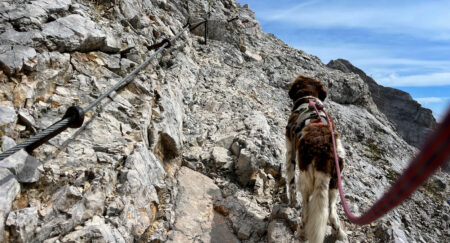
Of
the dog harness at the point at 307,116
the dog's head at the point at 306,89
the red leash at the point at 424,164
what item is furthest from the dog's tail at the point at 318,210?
the dog's head at the point at 306,89

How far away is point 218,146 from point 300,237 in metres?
2.52

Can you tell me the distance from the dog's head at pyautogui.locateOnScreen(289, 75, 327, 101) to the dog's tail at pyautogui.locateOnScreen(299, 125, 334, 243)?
1.81 m

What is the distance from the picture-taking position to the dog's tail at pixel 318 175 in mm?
3021

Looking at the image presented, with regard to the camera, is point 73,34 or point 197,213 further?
point 73,34

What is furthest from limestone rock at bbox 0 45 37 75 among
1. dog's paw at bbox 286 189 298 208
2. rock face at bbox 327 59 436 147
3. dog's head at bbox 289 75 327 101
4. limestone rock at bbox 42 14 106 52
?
rock face at bbox 327 59 436 147

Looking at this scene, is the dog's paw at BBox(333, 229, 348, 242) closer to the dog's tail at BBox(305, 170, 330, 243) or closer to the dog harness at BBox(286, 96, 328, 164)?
the dog's tail at BBox(305, 170, 330, 243)

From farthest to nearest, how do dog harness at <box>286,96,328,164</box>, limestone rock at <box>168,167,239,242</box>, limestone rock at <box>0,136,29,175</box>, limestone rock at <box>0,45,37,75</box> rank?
dog harness at <box>286,96,328,164</box> → limestone rock at <box>168,167,239,242</box> → limestone rock at <box>0,45,37,75</box> → limestone rock at <box>0,136,29,175</box>

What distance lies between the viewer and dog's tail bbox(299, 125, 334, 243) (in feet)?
9.91

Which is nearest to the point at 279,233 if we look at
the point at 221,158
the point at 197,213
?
the point at 197,213

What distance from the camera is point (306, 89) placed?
5.10 m

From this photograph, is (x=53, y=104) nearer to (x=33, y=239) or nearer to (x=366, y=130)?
(x=33, y=239)

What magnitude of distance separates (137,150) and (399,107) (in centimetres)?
4373

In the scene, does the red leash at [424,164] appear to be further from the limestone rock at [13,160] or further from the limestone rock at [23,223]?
the limestone rock at [13,160]

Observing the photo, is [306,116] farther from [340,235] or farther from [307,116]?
[340,235]
